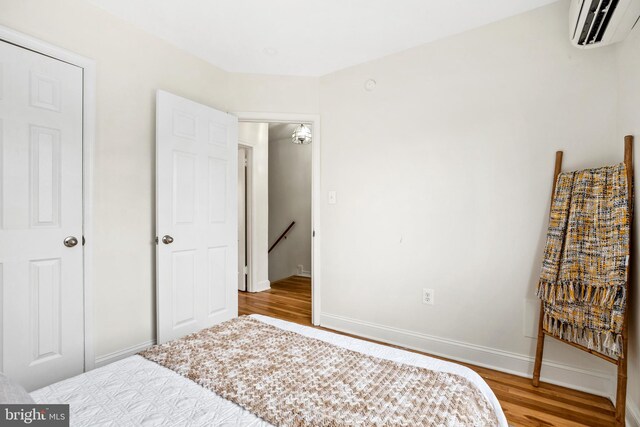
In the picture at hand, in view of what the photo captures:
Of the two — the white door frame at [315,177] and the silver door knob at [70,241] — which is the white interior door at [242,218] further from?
the silver door knob at [70,241]

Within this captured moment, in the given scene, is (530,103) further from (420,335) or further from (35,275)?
(35,275)

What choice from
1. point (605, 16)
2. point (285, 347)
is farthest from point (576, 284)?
point (285, 347)

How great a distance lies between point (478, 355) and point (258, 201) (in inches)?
122

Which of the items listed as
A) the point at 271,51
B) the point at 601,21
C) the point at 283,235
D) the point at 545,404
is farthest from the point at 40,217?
the point at 283,235

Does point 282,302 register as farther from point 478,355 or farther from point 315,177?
point 478,355

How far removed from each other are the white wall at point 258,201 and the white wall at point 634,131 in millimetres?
3562

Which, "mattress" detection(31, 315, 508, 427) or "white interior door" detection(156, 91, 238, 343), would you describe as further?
"white interior door" detection(156, 91, 238, 343)

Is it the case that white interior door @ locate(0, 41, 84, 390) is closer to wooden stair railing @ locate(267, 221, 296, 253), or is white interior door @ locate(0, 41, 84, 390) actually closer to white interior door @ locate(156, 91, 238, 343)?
white interior door @ locate(156, 91, 238, 343)

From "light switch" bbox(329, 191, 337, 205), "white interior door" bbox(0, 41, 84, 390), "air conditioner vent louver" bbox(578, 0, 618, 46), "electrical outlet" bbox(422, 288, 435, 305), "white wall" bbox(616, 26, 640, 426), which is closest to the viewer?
"air conditioner vent louver" bbox(578, 0, 618, 46)

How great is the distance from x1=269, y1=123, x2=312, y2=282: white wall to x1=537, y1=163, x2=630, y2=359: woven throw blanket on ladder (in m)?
3.93

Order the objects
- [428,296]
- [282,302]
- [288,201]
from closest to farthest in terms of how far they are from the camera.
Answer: [428,296] < [282,302] < [288,201]

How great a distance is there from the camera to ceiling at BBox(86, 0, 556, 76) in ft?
6.75

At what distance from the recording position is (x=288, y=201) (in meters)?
5.74

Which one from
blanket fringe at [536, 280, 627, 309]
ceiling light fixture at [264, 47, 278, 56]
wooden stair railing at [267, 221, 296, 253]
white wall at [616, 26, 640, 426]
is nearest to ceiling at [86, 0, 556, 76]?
ceiling light fixture at [264, 47, 278, 56]
